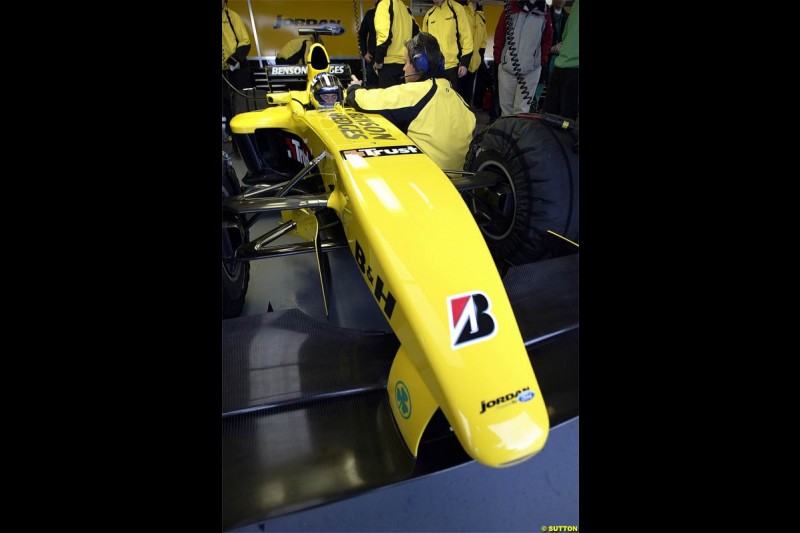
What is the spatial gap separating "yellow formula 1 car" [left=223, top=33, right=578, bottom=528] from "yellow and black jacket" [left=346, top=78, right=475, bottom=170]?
99mm

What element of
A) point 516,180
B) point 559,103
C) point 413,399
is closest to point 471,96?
point 559,103

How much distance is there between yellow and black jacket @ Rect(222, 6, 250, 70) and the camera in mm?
4785

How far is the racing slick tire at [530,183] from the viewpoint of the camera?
72.3 inches

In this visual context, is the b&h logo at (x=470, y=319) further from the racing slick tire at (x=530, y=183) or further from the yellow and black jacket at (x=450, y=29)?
the yellow and black jacket at (x=450, y=29)

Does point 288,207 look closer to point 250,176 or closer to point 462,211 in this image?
point 462,211

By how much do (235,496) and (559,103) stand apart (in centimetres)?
394

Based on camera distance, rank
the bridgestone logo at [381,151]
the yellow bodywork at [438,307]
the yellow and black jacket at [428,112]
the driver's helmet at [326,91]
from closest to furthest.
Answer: the yellow bodywork at [438,307] → the bridgestone logo at [381,151] → the yellow and black jacket at [428,112] → the driver's helmet at [326,91]

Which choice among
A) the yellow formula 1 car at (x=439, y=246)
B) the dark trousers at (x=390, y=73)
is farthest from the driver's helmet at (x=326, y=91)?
the dark trousers at (x=390, y=73)

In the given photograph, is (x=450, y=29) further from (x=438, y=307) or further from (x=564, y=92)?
(x=438, y=307)

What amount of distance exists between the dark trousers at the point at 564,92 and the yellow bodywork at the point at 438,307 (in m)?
2.66

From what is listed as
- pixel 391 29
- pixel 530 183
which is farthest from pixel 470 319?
pixel 391 29

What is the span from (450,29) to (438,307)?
4.91 m

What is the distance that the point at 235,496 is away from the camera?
39.9 inches

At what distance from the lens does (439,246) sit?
1231 millimetres
